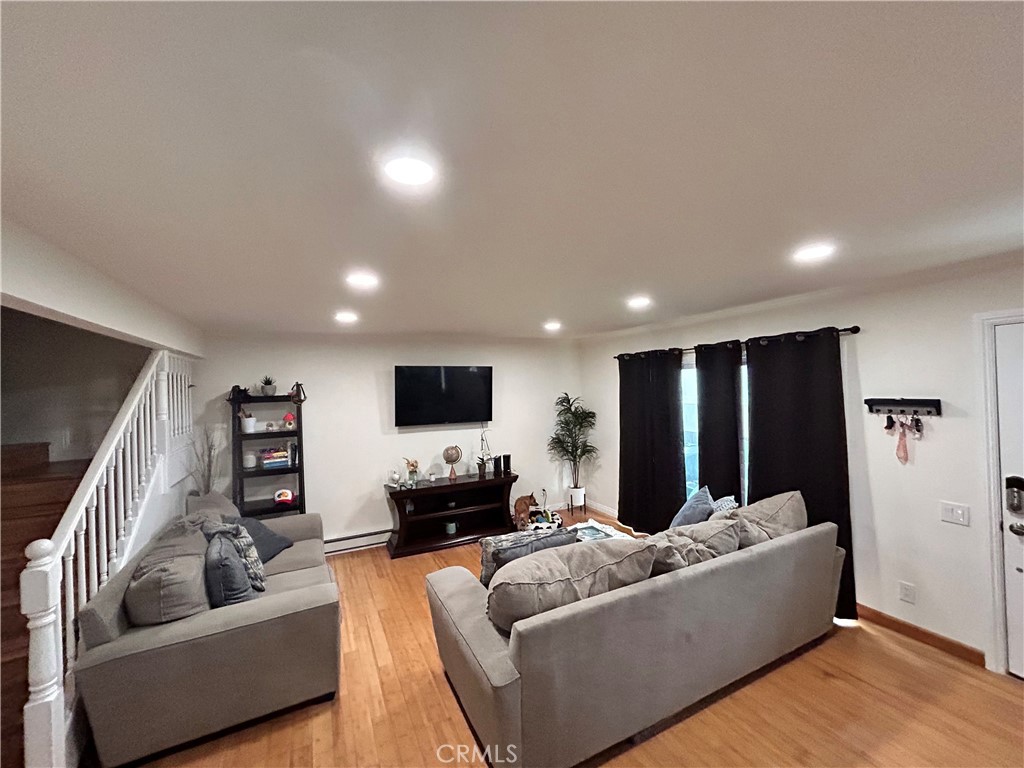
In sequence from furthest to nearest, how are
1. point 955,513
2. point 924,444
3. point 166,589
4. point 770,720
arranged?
point 924,444 < point 955,513 < point 770,720 < point 166,589

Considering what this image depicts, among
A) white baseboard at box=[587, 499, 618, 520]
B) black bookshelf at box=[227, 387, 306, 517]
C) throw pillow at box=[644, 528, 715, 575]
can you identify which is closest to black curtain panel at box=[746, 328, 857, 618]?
throw pillow at box=[644, 528, 715, 575]

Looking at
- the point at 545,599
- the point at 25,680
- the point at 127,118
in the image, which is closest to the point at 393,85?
the point at 127,118

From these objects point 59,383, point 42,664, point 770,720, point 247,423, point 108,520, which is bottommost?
point 770,720

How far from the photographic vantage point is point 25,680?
6.56 feet

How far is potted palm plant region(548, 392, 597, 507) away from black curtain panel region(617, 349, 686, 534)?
0.58m

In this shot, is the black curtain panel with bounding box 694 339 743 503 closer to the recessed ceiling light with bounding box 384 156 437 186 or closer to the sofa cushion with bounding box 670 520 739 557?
the sofa cushion with bounding box 670 520 739 557

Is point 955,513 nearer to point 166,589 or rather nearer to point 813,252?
point 813,252

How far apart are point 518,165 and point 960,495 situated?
3.25 m

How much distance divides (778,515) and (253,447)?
449 centimetres

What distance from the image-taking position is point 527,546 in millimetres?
2199

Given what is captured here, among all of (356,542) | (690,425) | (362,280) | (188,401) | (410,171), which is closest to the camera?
(410,171)

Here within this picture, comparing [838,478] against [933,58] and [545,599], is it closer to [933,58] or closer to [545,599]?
[545,599]

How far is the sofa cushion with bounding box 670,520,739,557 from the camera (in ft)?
7.48

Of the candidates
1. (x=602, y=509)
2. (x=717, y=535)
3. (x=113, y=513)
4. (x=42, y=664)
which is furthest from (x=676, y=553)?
(x=602, y=509)
